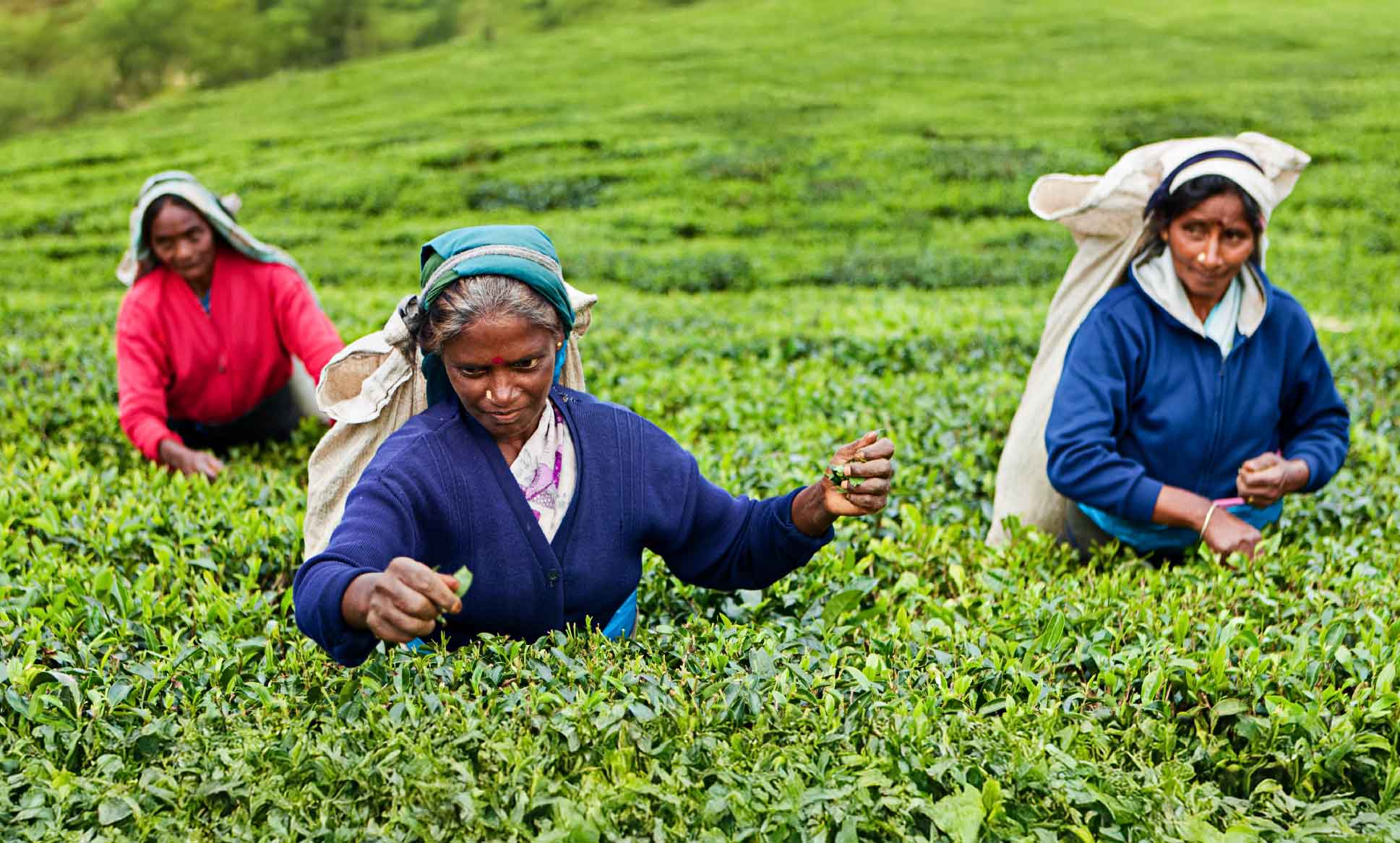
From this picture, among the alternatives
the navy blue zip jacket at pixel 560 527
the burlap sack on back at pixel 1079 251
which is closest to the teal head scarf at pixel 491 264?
the navy blue zip jacket at pixel 560 527

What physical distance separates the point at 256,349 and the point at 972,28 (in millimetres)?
30119

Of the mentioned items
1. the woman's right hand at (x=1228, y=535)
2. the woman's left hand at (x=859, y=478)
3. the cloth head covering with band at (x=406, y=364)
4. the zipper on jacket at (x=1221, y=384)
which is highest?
the cloth head covering with band at (x=406, y=364)

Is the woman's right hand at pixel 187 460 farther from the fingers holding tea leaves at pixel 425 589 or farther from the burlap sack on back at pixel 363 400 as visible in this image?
the fingers holding tea leaves at pixel 425 589

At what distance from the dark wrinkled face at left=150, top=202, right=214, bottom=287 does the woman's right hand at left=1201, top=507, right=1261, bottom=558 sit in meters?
4.22

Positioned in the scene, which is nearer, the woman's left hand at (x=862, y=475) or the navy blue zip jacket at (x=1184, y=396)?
the woman's left hand at (x=862, y=475)

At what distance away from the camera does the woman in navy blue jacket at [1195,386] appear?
3670mm

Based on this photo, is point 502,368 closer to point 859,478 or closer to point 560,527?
point 560,527

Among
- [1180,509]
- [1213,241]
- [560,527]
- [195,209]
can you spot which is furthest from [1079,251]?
[195,209]

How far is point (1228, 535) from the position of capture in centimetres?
361

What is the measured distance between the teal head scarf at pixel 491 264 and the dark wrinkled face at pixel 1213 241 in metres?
2.16

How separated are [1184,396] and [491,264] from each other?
2473 mm

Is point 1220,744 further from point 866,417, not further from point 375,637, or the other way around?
point 866,417

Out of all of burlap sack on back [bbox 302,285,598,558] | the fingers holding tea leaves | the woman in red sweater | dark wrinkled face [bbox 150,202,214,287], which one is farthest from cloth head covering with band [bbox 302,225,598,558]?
dark wrinkled face [bbox 150,202,214,287]

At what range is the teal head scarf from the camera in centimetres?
248
